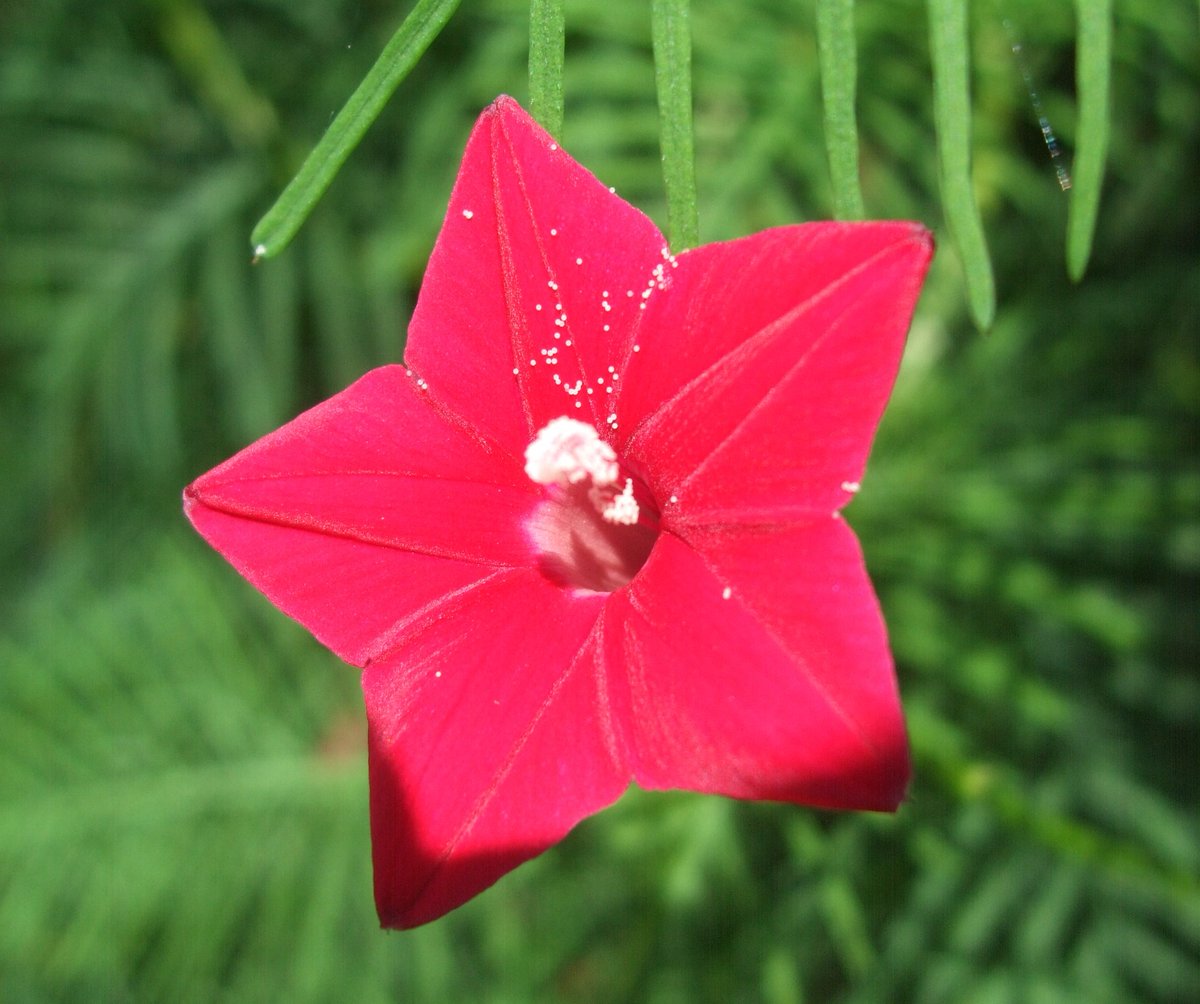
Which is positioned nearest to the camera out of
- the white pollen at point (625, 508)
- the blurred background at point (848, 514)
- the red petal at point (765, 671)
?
the red petal at point (765, 671)

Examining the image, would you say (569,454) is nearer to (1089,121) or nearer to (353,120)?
(353,120)

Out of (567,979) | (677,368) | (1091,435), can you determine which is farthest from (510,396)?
(567,979)

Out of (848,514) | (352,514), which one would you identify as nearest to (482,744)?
(352,514)

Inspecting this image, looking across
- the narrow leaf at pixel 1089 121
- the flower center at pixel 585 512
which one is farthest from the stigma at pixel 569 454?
the narrow leaf at pixel 1089 121

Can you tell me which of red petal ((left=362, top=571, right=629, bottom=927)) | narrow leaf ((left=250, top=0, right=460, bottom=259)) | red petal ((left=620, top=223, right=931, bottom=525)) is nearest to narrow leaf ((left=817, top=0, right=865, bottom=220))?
red petal ((left=620, top=223, right=931, bottom=525))

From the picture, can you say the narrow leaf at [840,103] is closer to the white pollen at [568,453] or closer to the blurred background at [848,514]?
the white pollen at [568,453]

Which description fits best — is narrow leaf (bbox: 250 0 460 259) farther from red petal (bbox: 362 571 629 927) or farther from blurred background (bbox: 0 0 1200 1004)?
blurred background (bbox: 0 0 1200 1004)

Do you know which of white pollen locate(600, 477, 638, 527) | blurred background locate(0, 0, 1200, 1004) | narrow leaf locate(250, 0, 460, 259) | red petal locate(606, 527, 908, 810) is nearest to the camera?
red petal locate(606, 527, 908, 810)
